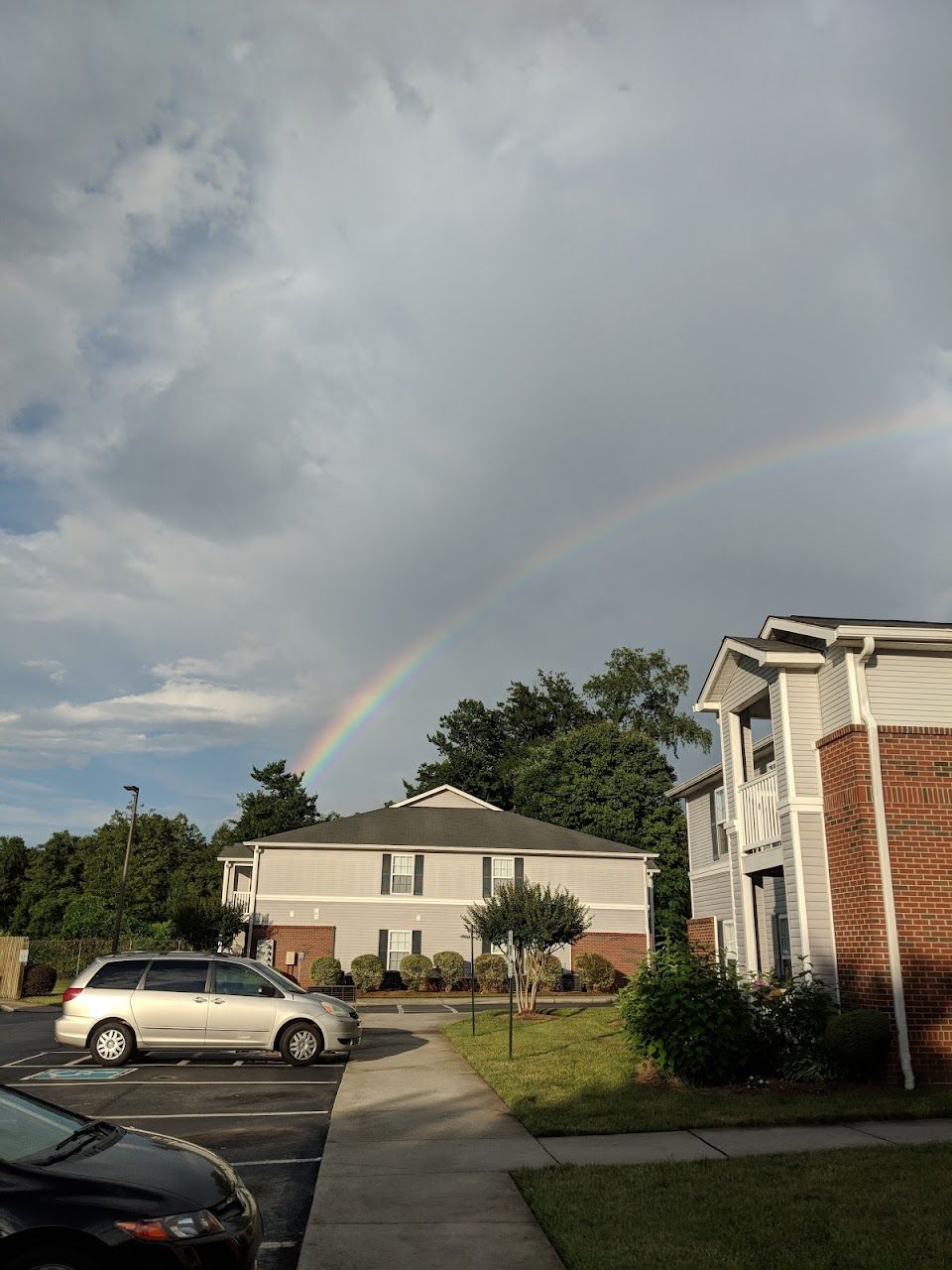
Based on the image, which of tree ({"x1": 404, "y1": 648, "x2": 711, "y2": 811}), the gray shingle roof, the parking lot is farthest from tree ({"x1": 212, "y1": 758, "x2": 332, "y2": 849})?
the parking lot

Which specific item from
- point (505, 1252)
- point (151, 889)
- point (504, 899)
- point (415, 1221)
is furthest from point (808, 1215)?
point (151, 889)

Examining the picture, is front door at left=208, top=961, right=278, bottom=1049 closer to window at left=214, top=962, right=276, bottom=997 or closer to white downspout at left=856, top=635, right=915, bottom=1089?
window at left=214, top=962, right=276, bottom=997

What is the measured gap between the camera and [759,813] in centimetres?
1673

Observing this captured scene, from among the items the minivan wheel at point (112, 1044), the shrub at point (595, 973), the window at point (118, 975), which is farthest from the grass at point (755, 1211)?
the shrub at point (595, 973)

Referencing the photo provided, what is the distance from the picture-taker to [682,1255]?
565cm

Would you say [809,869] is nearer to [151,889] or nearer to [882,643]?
[882,643]

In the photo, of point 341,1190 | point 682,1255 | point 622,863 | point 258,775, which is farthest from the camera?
point 258,775

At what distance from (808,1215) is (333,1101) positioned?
261 inches

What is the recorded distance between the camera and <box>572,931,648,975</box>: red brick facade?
36750 mm

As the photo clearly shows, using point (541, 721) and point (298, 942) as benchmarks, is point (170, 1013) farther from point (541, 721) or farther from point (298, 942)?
point (541, 721)

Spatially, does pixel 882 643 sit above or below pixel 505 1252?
above

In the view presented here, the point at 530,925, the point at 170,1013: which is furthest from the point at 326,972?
the point at 170,1013

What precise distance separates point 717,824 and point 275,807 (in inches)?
2255

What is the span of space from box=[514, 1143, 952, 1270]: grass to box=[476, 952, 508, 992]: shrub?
27328 mm
